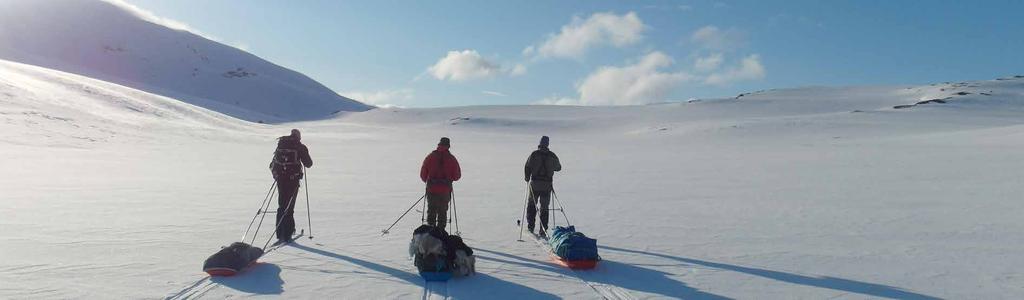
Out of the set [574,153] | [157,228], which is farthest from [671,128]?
[157,228]

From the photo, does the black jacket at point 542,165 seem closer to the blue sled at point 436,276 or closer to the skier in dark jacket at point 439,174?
the skier in dark jacket at point 439,174

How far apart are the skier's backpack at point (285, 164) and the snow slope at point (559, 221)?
1023 mm

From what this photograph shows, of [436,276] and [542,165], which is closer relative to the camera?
[436,276]

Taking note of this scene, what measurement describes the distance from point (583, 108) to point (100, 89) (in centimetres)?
6095

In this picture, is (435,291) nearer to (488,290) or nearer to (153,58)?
(488,290)

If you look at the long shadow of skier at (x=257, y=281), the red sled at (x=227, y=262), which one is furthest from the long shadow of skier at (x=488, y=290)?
the red sled at (x=227, y=262)

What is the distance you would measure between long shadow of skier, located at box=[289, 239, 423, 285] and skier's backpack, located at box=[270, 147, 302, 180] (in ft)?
3.50

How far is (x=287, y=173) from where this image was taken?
978 centimetres

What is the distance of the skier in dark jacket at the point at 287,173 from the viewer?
31.8ft

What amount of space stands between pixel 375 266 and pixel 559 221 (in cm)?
568

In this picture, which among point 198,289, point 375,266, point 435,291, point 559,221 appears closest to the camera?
point 198,289

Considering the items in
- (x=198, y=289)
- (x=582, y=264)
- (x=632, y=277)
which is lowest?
(x=198, y=289)

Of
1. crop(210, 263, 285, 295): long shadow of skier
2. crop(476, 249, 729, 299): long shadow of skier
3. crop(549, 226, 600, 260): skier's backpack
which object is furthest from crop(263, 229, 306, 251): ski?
crop(549, 226, 600, 260): skier's backpack

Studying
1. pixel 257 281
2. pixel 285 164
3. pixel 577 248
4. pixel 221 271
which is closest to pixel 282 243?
pixel 285 164
